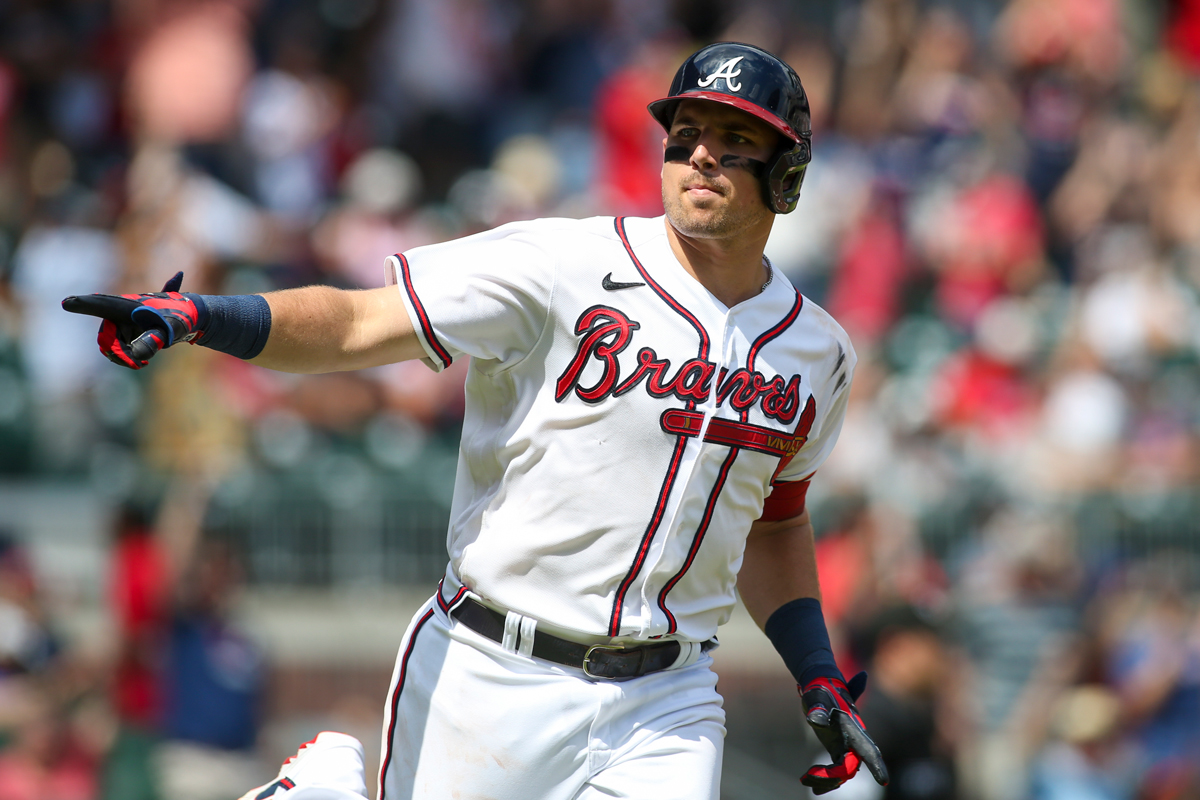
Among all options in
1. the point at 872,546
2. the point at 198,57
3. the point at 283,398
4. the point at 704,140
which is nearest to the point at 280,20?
the point at 198,57

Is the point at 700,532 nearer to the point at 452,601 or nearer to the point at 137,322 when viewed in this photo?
the point at 452,601

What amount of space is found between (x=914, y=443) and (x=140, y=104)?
5.93 metres

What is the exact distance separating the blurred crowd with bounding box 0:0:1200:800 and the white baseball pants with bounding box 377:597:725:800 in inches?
109

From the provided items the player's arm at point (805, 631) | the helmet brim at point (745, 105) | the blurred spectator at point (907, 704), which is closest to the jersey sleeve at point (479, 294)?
the helmet brim at point (745, 105)

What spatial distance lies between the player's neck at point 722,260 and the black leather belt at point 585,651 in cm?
83

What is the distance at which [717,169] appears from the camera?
321 cm

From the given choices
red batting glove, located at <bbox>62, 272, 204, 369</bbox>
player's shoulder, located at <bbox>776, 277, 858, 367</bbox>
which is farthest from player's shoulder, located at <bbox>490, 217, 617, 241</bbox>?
red batting glove, located at <bbox>62, 272, 204, 369</bbox>

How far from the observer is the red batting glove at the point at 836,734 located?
330 cm

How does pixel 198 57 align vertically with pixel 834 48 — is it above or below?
below

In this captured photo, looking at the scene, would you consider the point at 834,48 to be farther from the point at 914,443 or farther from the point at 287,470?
the point at 287,470

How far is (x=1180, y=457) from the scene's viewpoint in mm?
8531

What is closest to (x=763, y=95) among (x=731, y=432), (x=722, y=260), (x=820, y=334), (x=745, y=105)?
(x=745, y=105)

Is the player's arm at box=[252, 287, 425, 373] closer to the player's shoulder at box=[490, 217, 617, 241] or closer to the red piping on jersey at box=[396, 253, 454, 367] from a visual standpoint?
the red piping on jersey at box=[396, 253, 454, 367]

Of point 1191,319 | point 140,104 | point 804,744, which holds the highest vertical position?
point 140,104
